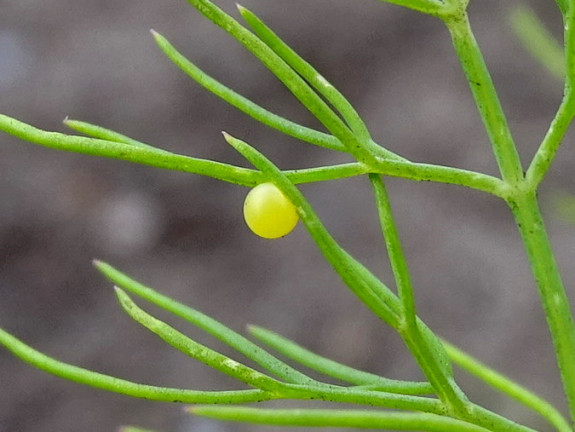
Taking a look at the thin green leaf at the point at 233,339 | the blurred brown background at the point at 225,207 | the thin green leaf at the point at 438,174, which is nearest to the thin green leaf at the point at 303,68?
the thin green leaf at the point at 438,174

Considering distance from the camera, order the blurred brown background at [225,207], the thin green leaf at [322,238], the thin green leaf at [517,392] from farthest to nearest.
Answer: the blurred brown background at [225,207], the thin green leaf at [517,392], the thin green leaf at [322,238]

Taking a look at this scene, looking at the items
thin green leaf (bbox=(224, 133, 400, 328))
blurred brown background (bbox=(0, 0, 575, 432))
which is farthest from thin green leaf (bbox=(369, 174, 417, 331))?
blurred brown background (bbox=(0, 0, 575, 432))

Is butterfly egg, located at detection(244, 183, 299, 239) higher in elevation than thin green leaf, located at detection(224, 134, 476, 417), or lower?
higher

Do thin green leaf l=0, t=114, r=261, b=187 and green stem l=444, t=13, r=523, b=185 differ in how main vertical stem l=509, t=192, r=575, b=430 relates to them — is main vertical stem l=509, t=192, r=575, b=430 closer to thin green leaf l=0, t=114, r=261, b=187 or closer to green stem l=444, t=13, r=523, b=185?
green stem l=444, t=13, r=523, b=185

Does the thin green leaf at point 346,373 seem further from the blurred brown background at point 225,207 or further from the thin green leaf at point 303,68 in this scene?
the blurred brown background at point 225,207

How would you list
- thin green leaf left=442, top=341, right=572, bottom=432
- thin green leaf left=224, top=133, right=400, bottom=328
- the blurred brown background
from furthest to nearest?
1. the blurred brown background
2. thin green leaf left=442, top=341, right=572, bottom=432
3. thin green leaf left=224, top=133, right=400, bottom=328

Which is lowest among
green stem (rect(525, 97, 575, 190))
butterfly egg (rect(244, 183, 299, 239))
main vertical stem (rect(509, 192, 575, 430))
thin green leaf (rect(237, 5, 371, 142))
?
butterfly egg (rect(244, 183, 299, 239))
